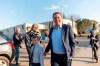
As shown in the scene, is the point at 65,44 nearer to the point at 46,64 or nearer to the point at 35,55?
the point at 35,55

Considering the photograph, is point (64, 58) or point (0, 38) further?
point (0, 38)

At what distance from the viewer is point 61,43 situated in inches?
213

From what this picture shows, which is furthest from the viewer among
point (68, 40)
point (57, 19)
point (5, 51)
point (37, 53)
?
point (5, 51)

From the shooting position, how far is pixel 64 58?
5.46m

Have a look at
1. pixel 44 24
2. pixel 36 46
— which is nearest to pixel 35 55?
pixel 36 46

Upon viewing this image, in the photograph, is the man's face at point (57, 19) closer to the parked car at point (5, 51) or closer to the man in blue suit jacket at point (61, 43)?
the man in blue suit jacket at point (61, 43)

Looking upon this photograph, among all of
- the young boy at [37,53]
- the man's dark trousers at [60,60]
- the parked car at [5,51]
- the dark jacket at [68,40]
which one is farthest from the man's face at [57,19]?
the parked car at [5,51]

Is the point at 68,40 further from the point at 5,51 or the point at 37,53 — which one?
the point at 5,51

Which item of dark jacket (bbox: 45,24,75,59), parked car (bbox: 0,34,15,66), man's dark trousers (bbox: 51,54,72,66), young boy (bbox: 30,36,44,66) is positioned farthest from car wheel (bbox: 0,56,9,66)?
dark jacket (bbox: 45,24,75,59)

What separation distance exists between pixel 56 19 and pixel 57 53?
2.36 feet

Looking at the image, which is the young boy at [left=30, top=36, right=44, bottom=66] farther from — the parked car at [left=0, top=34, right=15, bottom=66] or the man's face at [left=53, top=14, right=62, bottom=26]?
the parked car at [left=0, top=34, right=15, bottom=66]

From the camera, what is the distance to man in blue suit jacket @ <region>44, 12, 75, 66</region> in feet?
17.7

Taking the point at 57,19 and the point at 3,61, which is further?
the point at 3,61

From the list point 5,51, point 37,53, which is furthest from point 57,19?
point 5,51
